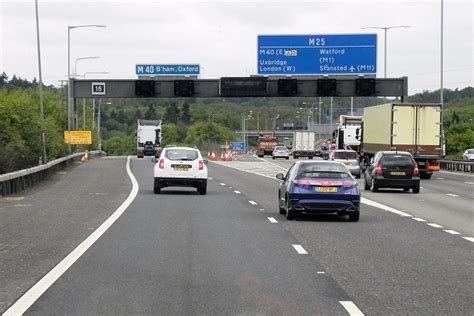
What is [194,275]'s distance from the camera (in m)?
10.8

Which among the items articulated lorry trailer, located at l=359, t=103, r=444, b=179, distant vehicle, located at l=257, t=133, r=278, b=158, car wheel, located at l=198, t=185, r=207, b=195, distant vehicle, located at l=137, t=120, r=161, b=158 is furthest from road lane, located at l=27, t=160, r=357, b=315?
distant vehicle, located at l=257, t=133, r=278, b=158

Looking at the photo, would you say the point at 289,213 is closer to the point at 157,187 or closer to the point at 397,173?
the point at 157,187

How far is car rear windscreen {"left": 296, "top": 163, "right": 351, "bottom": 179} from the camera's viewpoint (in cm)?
1916

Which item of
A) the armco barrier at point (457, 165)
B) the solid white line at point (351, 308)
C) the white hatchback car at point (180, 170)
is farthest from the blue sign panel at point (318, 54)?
the solid white line at point (351, 308)

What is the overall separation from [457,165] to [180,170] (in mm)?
33424

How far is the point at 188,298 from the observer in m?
9.11

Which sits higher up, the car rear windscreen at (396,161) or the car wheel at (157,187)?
the car rear windscreen at (396,161)

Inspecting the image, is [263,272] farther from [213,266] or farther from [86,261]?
[86,261]

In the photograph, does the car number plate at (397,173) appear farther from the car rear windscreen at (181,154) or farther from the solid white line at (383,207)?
the car rear windscreen at (181,154)

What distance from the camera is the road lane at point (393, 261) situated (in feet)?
30.0

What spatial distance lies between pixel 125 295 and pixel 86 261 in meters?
2.90

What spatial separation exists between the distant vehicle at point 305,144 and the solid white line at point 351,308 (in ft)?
265

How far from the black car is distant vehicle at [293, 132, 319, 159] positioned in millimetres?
57479

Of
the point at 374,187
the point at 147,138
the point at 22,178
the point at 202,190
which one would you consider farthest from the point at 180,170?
the point at 147,138
